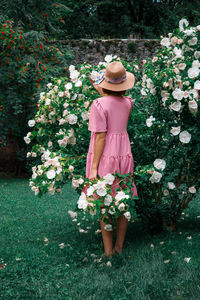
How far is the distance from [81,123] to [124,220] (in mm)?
1047

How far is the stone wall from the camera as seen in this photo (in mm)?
9814

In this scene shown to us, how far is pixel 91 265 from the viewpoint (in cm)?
328

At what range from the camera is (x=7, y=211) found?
5949 millimetres

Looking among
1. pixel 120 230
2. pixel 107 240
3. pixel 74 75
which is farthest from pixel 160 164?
pixel 74 75

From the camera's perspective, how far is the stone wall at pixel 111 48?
386 inches

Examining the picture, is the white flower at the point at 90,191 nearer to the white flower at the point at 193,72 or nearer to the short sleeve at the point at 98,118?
the short sleeve at the point at 98,118

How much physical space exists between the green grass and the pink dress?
0.83 metres

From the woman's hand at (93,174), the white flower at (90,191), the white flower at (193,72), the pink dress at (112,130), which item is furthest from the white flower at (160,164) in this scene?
the white flower at (193,72)

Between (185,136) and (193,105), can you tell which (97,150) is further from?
(193,105)

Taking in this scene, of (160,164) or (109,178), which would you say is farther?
(160,164)

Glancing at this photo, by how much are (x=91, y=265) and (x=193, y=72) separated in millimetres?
1871

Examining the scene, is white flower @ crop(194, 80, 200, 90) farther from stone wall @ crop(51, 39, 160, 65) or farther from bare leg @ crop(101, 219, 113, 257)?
stone wall @ crop(51, 39, 160, 65)

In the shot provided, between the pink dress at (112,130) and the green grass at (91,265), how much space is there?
83 centimetres

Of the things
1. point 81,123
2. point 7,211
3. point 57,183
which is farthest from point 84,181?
point 7,211
